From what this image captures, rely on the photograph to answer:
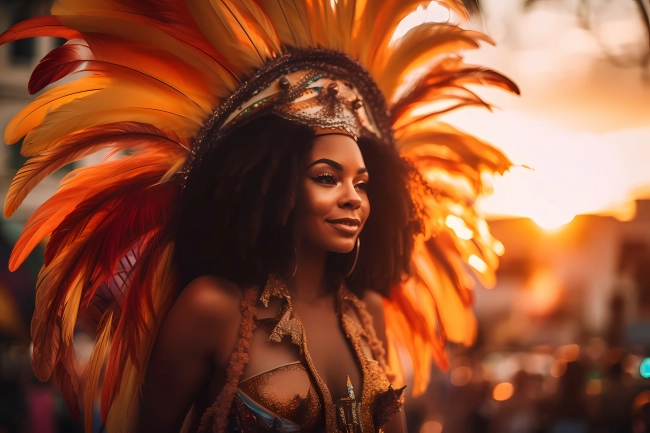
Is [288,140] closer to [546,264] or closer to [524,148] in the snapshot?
[524,148]

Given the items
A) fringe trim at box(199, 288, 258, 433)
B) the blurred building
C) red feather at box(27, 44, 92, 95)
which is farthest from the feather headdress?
the blurred building

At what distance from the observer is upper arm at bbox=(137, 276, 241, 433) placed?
1.13 m

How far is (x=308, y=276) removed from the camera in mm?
1278

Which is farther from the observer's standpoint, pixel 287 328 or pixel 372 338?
pixel 372 338

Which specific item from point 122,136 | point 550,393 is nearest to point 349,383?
point 122,136

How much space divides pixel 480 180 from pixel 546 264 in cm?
63

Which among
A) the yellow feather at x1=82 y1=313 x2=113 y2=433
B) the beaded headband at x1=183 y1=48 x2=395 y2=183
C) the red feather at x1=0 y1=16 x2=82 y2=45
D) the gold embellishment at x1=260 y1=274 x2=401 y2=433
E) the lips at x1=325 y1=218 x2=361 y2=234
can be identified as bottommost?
the yellow feather at x1=82 y1=313 x2=113 y2=433

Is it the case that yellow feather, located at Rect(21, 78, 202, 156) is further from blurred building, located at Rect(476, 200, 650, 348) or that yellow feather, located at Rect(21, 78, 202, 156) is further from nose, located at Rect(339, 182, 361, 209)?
blurred building, located at Rect(476, 200, 650, 348)

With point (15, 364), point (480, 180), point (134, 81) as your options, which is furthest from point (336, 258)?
point (15, 364)

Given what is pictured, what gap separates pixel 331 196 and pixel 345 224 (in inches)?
2.6

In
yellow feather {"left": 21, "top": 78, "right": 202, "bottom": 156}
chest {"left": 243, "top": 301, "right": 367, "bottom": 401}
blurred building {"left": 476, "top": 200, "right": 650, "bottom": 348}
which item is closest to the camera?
yellow feather {"left": 21, "top": 78, "right": 202, "bottom": 156}

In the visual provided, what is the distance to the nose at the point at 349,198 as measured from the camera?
3.97 ft

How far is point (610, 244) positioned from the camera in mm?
1996

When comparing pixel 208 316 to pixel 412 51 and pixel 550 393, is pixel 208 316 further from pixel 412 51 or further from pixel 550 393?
pixel 550 393
